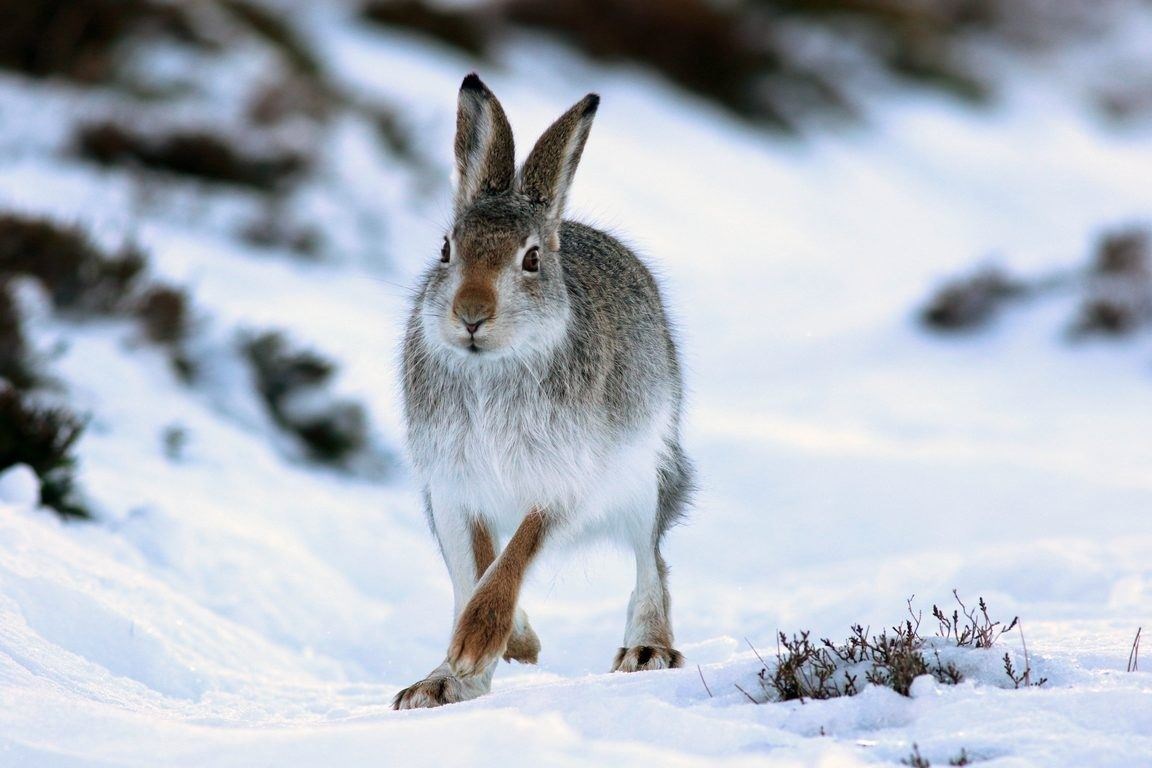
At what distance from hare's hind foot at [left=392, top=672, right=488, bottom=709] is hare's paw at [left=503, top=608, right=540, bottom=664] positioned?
51cm

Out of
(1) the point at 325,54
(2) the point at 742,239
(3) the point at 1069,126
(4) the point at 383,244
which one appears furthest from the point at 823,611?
(3) the point at 1069,126

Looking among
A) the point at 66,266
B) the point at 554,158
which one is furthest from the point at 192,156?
the point at 554,158

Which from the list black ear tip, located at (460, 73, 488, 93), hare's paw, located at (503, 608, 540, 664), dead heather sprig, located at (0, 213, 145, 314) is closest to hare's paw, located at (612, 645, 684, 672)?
hare's paw, located at (503, 608, 540, 664)

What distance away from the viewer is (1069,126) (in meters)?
22.9

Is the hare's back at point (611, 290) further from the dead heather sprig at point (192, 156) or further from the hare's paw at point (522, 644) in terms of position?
the dead heather sprig at point (192, 156)

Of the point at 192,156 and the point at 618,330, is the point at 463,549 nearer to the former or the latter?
the point at 618,330

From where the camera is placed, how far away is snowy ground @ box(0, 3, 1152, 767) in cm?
327

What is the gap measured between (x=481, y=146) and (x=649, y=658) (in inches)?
73.7

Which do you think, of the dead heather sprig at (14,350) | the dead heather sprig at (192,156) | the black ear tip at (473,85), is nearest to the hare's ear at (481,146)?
the black ear tip at (473,85)

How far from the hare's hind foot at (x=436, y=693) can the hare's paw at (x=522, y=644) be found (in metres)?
0.51

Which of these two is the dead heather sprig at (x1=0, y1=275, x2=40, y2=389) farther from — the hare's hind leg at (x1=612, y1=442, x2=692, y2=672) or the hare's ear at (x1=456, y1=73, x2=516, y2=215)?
the hare's hind leg at (x1=612, y1=442, x2=692, y2=672)

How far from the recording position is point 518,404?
4.83 metres

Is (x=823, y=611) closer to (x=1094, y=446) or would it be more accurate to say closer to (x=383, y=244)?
(x=1094, y=446)

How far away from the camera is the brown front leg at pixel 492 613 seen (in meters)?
4.37
